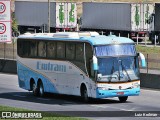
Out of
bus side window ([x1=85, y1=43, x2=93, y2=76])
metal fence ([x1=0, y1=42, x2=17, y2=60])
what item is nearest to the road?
bus side window ([x1=85, y1=43, x2=93, y2=76])

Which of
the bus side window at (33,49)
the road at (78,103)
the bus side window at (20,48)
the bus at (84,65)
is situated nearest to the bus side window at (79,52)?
the bus at (84,65)

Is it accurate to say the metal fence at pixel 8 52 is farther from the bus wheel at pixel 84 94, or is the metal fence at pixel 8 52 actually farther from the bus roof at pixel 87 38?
the bus wheel at pixel 84 94

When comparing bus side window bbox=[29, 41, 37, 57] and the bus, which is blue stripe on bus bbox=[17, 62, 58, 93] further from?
bus side window bbox=[29, 41, 37, 57]

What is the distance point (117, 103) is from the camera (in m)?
29.1

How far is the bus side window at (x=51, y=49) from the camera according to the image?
31.5 m

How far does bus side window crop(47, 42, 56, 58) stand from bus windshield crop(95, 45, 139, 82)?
3.55 metres

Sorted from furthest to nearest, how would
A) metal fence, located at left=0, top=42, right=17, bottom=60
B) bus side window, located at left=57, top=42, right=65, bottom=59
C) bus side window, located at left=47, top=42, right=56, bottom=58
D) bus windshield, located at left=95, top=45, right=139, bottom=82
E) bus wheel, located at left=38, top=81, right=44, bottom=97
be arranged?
metal fence, located at left=0, top=42, right=17, bottom=60 → bus wheel, located at left=38, top=81, right=44, bottom=97 → bus side window, located at left=47, top=42, right=56, bottom=58 → bus side window, located at left=57, top=42, right=65, bottom=59 → bus windshield, located at left=95, top=45, right=139, bottom=82

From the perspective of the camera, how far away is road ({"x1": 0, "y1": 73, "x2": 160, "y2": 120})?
85.9 feet

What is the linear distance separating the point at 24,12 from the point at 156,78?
1892 inches

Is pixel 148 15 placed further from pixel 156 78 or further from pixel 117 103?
pixel 117 103

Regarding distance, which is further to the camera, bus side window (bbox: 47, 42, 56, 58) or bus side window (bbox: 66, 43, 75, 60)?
bus side window (bbox: 47, 42, 56, 58)

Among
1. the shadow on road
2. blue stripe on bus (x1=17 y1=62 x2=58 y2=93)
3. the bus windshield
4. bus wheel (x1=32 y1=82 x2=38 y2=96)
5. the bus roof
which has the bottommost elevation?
the shadow on road

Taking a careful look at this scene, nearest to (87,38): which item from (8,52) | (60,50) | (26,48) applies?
(60,50)

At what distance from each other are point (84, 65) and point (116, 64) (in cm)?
142
